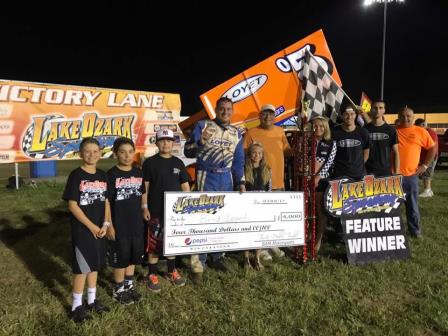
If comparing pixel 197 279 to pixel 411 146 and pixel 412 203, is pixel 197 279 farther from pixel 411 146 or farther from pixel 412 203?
pixel 411 146

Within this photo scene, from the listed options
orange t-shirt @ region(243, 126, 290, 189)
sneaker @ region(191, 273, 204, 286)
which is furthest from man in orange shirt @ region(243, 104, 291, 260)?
sneaker @ region(191, 273, 204, 286)

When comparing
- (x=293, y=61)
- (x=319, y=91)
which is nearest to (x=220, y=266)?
(x=319, y=91)

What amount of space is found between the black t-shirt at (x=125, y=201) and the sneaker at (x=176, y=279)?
722 mm

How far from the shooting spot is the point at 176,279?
4227 millimetres

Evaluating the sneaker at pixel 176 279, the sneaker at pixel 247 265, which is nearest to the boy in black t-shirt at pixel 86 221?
the sneaker at pixel 176 279

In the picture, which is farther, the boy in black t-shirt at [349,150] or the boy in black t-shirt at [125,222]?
the boy in black t-shirt at [349,150]

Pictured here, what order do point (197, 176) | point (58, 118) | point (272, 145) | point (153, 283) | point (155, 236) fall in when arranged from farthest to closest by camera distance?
point (58, 118), point (272, 145), point (197, 176), point (155, 236), point (153, 283)

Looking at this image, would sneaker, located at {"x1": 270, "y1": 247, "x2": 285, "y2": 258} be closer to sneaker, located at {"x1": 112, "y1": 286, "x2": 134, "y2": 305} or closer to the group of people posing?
the group of people posing

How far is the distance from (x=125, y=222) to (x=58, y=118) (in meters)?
5.12

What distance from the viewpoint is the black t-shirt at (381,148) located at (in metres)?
5.66

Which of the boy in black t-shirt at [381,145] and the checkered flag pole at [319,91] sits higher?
the checkered flag pole at [319,91]

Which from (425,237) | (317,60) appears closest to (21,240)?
(317,60)

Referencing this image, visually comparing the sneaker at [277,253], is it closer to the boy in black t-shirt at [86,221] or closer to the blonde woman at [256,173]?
the blonde woman at [256,173]

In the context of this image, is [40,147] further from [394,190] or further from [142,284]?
[394,190]
